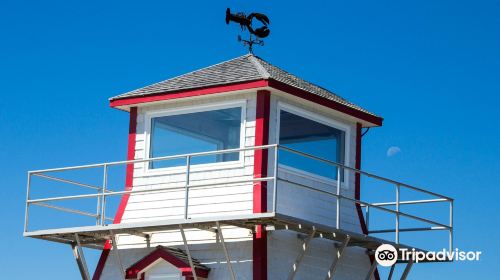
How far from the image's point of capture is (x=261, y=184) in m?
23.7

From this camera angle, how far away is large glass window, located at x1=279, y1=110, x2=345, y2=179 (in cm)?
2478

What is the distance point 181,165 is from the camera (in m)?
25.0

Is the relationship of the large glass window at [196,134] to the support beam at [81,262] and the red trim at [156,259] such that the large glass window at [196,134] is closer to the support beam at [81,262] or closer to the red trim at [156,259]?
the red trim at [156,259]

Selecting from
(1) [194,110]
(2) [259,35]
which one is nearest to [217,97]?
(1) [194,110]

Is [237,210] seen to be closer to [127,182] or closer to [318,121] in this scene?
[127,182]

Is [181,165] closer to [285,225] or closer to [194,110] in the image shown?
[194,110]

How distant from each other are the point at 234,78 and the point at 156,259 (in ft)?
13.4

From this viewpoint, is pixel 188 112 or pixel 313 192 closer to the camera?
pixel 313 192

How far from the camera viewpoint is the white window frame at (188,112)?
24406mm

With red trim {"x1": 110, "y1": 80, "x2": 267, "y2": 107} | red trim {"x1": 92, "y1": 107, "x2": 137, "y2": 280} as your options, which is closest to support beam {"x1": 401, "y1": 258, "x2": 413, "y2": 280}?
red trim {"x1": 110, "y1": 80, "x2": 267, "y2": 107}

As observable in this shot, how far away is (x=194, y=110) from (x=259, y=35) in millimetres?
2662

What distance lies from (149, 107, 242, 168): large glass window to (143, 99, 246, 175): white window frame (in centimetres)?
7

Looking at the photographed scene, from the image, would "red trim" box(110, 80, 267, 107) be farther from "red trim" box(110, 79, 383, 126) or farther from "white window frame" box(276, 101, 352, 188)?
"white window frame" box(276, 101, 352, 188)

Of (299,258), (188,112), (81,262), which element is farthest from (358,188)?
(81,262)
